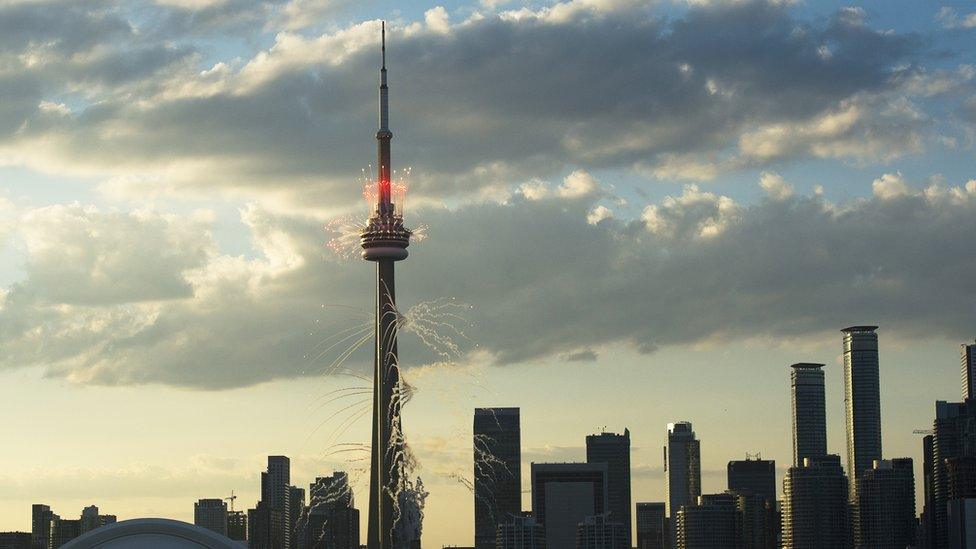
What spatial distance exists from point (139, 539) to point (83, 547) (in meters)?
6.58

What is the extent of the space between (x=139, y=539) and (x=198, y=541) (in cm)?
725

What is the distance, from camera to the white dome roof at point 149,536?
196625 mm

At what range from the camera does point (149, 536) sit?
651 feet

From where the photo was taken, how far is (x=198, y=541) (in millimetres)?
197375

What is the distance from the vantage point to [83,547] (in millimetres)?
195875

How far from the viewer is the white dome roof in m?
197

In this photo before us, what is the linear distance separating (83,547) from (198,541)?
43.9ft

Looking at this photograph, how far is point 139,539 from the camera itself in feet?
650
